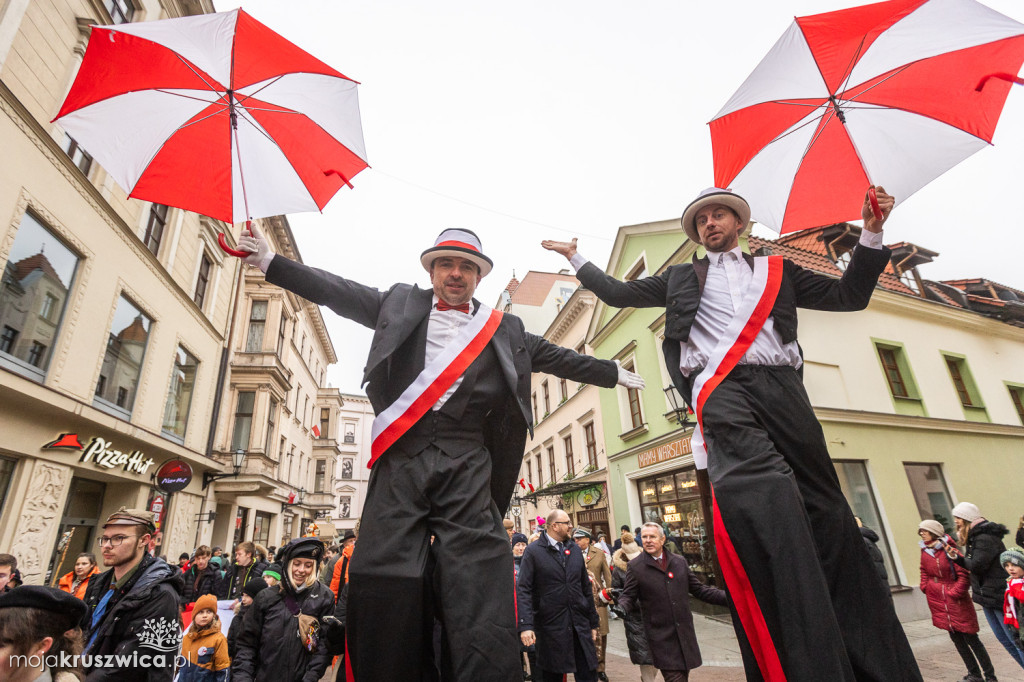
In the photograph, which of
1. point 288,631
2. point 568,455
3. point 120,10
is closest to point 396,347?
point 288,631

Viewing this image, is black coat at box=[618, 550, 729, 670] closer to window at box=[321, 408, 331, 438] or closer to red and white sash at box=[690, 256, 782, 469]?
red and white sash at box=[690, 256, 782, 469]

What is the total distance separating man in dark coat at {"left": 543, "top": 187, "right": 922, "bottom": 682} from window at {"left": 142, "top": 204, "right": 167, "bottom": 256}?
13454 millimetres

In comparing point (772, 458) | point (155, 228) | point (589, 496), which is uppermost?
point (155, 228)

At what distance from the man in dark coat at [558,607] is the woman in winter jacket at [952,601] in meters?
4.18

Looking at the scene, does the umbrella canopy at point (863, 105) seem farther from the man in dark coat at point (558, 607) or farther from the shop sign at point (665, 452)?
the shop sign at point (665, 452)

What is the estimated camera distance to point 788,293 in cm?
228

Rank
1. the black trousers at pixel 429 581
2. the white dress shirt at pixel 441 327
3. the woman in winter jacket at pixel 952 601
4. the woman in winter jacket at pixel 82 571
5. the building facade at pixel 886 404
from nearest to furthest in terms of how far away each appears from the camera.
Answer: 1. the black trousers at pixel 429 581
2. the white dress shirt at pixel 441 327
3. the woman in winter jacket at pixel 952 601
4. the woman in winter jacket at pixel 82 571
5. the building facade at pixel 886 404

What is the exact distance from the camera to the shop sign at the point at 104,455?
9.11 m

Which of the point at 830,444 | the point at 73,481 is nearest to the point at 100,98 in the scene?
the point at 73,481

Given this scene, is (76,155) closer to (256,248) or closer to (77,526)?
(77,526)

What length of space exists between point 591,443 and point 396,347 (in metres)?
18.0

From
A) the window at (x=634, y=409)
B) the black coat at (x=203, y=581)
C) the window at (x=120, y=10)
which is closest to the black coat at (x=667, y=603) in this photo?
the black coat at (x=203, y=581)

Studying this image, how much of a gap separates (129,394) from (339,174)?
1162 centimetres

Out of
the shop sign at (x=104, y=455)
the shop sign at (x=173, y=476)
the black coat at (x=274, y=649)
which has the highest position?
the shop sign at (x=104, y=455)
